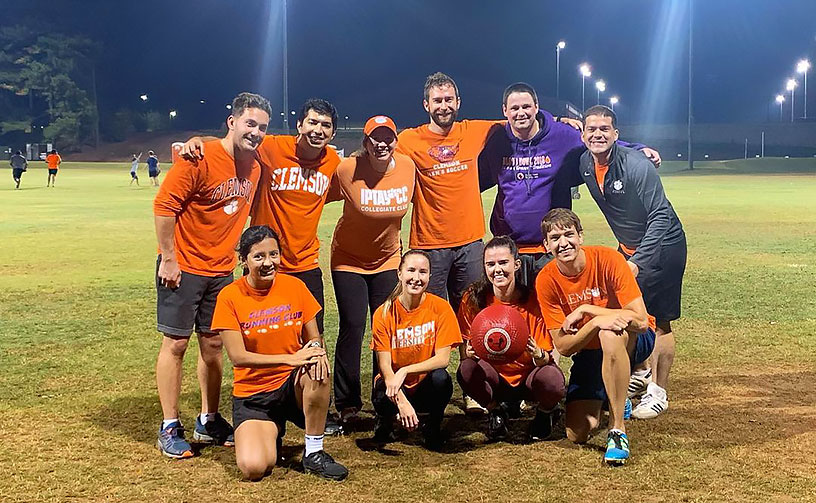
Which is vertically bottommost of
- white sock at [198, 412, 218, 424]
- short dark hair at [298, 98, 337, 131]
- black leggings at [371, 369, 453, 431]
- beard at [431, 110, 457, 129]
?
white sock at [198, 412, 218, 424]

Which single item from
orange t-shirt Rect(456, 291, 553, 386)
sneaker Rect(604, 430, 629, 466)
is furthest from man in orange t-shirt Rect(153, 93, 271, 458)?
sneaker Rect(604, 430, 629, 466)

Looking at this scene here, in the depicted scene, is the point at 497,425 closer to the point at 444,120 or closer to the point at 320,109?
the point at 444,120

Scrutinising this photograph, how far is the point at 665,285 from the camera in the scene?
595 centimetres

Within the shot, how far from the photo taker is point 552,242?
5.02 m

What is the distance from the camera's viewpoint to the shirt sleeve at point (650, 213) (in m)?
5.68

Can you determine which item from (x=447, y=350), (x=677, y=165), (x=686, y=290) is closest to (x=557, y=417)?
(x=447, y=350)

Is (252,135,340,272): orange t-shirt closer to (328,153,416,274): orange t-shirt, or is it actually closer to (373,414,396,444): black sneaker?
(328,153,416,274): orange t-shirt

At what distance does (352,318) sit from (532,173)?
1.71 meters

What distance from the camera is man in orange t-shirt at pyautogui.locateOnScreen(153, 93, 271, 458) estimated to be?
503cm

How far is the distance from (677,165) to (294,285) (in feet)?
180

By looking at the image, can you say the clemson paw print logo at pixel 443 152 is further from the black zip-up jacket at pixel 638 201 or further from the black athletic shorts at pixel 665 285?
the black athletic shorts at pixel 665 285

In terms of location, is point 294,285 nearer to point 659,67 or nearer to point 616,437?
point 616,437

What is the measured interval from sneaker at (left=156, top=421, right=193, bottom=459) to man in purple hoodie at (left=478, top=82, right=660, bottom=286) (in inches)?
102

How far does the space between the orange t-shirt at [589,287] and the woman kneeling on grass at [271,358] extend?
1.48m
